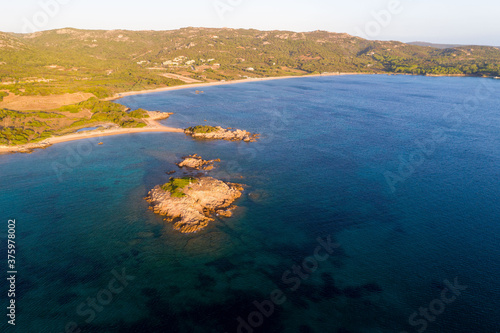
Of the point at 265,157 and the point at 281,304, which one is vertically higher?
the point at 265,157

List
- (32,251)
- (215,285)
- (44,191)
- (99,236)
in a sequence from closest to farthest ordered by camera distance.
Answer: (215,285), (32,251), (99,236), (44,191)

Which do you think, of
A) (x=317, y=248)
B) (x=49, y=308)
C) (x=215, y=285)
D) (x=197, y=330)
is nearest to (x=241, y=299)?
(x=215, y=285)

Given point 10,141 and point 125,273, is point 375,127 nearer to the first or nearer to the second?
point 125,273

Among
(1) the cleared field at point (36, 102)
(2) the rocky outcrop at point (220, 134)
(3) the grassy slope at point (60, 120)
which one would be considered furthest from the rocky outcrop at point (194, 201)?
(1) the cleared field at point (36, 102)

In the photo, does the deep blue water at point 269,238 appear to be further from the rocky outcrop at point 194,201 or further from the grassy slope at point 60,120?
the grassy slope at point 60,120

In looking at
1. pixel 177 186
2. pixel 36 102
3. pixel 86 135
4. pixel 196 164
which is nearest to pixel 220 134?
pixel 196 164

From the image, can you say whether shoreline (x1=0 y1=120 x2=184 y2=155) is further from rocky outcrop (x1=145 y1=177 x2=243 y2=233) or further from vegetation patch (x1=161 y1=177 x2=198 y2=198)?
rocky outcrop (x1=145 y1=177 x2=243 y2=233)
